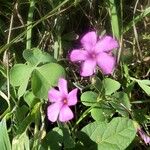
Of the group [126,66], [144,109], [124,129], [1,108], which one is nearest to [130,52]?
[126,66]

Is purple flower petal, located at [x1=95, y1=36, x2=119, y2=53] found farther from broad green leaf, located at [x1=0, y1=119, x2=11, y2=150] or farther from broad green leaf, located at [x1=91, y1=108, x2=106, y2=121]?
broad green leaf, located at [x1=0, y1=119, x2=11, y2=150]

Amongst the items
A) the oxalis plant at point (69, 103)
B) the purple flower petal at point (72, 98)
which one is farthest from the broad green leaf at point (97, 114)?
the purple flower petal at point (72, 98)

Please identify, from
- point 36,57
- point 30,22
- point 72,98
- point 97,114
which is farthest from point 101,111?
point 30,22

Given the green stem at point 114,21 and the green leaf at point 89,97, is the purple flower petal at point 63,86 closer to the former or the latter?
the green leaf at point 89,97

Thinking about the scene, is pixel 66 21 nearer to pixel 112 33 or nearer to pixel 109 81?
pixel 112 33

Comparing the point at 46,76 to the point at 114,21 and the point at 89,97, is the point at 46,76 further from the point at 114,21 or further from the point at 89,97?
the point at 114,21
